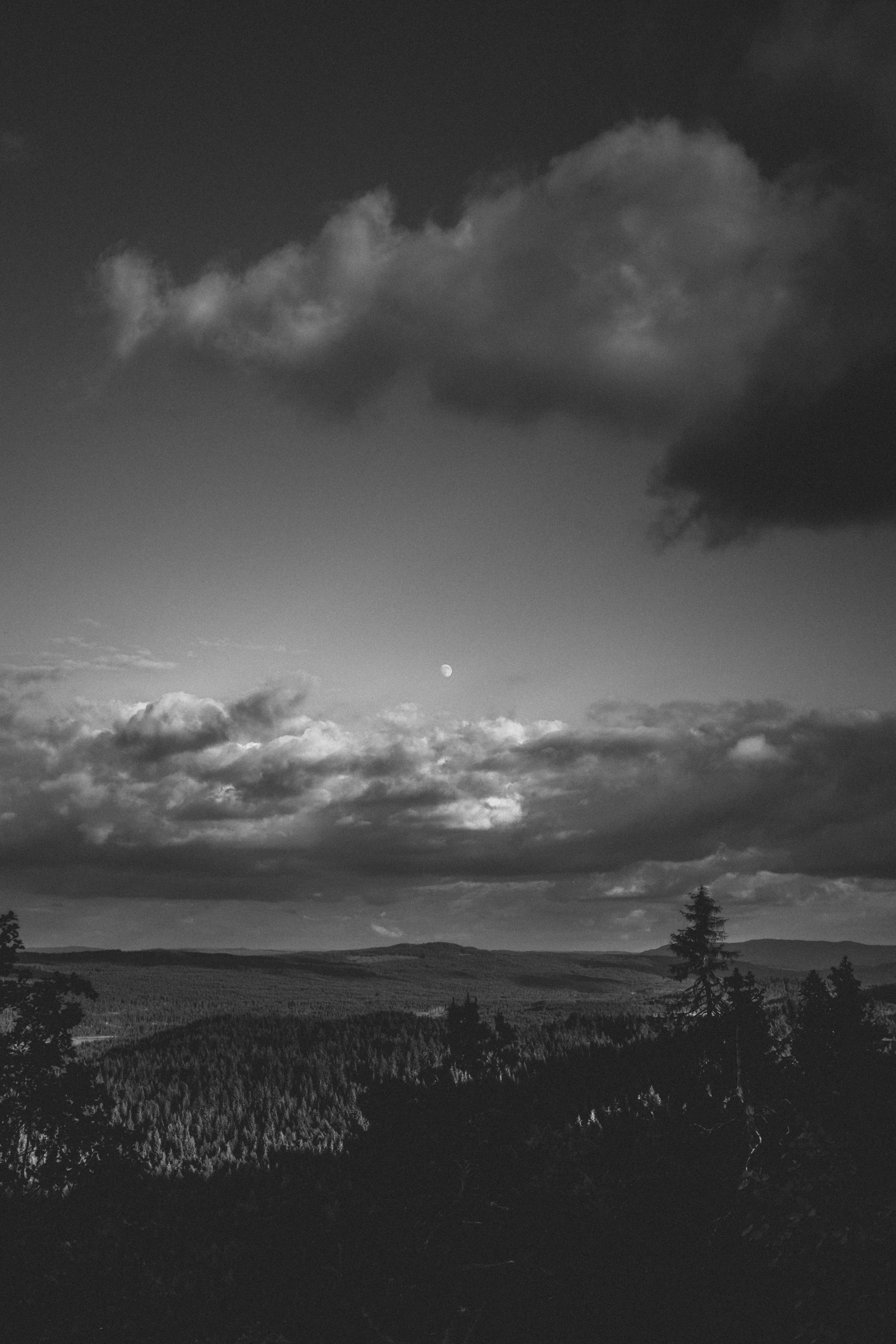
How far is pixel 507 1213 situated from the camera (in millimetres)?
26125

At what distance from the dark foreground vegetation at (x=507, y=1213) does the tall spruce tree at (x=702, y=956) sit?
0.15m

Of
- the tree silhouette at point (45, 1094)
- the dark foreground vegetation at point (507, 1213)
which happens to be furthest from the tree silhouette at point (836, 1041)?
the tree silhouette at point (45, 1094)

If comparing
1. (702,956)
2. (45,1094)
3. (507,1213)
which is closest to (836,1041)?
(702,956)

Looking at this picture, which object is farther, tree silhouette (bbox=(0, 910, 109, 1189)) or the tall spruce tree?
the tall spruce tree

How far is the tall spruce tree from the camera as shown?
4162 cm

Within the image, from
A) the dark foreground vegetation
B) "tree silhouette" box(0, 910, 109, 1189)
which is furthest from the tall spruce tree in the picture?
"tree silhouette" box(0, 910, 109, 1189)

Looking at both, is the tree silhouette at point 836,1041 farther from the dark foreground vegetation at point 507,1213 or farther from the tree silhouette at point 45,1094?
the tree silhouette at point 45,1094

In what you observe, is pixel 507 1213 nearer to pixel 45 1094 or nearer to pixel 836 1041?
pixel 45 1094

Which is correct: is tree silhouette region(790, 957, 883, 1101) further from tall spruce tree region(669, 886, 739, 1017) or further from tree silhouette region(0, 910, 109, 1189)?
tree silhouette region(0, 910, 109, 1189)

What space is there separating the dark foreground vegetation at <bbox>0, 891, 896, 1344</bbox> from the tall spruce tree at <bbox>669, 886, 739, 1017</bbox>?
0.48ft

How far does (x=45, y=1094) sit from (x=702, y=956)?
33.3 meters

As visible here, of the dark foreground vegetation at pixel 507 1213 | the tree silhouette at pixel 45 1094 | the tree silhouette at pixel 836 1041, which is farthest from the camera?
the tree silhouette at pixel 836 1041

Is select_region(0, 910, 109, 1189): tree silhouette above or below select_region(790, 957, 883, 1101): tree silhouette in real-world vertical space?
above

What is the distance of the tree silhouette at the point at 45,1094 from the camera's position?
52.4 ft
